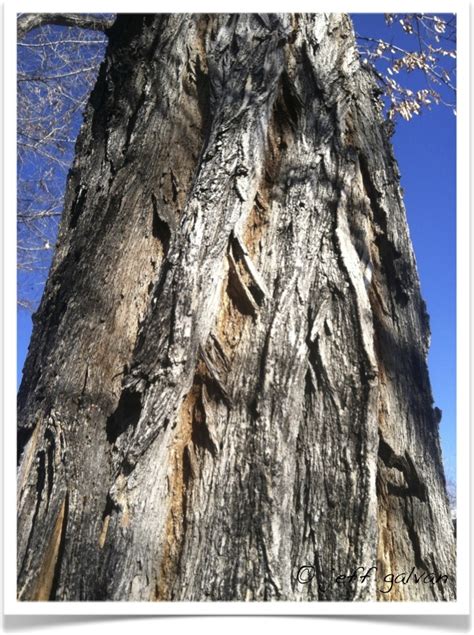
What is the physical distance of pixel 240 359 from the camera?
6.59 ft

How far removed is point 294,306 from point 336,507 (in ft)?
2.14

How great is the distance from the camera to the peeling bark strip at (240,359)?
1889 mm

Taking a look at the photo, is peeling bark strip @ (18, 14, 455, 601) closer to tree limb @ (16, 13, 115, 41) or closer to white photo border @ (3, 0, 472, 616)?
white photo border @ (3, 0, 472, 616)

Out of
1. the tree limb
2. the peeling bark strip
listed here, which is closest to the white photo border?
the peeling bark strip

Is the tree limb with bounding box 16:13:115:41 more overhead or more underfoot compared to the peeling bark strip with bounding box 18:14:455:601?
more overhead

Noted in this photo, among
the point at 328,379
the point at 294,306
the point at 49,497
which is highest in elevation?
the point at 294,306

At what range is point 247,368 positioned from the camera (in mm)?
1991

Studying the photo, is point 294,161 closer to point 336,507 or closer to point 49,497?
point 336,507

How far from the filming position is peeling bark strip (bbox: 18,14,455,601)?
1889 millimetres
